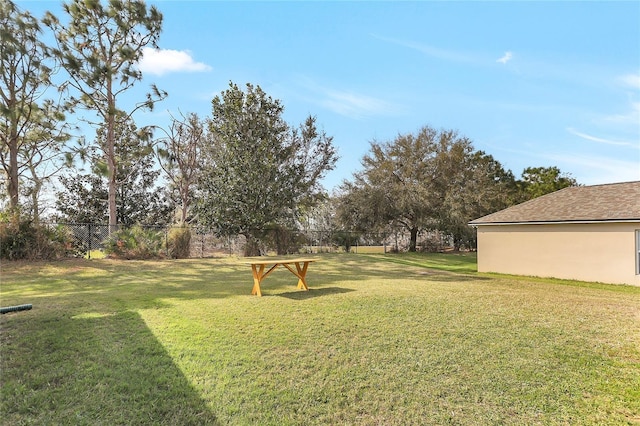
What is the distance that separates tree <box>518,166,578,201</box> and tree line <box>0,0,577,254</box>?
22 centimetres

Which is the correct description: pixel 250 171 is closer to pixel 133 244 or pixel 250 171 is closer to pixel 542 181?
pixel 133 244

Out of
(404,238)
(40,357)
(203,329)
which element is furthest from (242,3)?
(404,238)

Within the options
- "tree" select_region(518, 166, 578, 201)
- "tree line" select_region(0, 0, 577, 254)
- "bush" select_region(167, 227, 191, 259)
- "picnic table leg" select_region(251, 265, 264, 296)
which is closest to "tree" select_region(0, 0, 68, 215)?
"tree line" select_region(0, 0, 577, 254)

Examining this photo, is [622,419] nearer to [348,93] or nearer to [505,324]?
[505,324]

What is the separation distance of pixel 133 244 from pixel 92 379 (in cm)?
1326

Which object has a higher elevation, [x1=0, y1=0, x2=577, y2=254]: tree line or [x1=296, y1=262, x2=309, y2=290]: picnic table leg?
[x1=0, y1=0, x2=577, y2=254]: tree line

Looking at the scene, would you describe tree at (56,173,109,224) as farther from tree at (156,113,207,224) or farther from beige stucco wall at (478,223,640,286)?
beige stucco wall at (478,223,640,286)

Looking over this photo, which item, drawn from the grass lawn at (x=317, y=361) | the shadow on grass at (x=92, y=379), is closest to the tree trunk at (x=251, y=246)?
the grass lawn at (x=317, y=361)

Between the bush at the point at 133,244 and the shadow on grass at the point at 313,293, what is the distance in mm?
10034

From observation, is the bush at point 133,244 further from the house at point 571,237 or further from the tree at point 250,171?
the house at point 571,237

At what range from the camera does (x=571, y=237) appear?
557 inches

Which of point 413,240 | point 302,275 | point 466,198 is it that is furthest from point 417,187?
point 302,275

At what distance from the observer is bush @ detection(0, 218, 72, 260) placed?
41.0 ft

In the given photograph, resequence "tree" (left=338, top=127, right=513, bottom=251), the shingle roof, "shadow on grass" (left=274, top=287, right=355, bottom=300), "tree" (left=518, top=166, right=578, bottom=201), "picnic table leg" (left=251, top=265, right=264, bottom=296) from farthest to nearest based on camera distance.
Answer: "tree" (left=518, top=166, right=578, bottom=201), "tree" (left=338, top=127, right=513, bottom=251), the shingle roof, "picnic table leg" (left=251, top=265, right=264, bottom=296), "shadow on grass" (left=274, top=287, right=355, bottom=300)
